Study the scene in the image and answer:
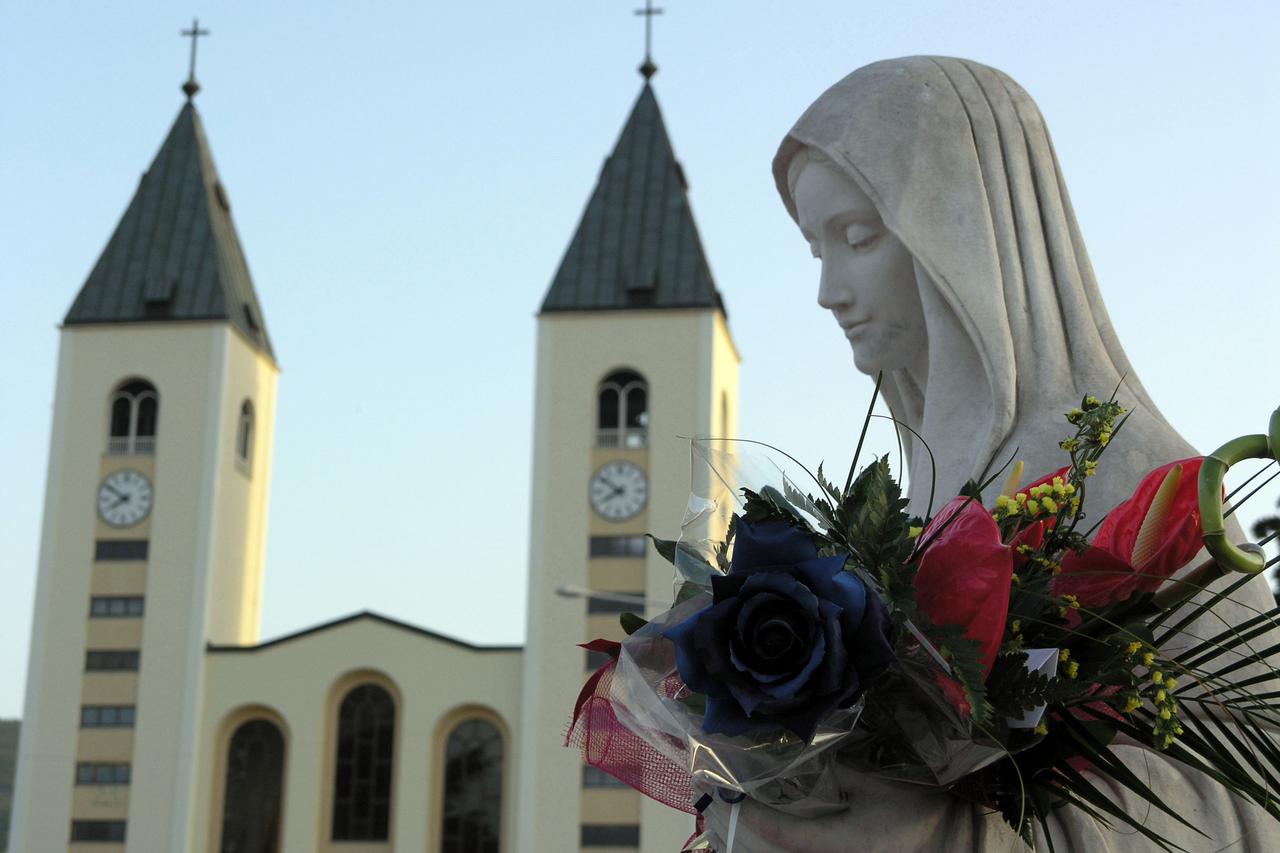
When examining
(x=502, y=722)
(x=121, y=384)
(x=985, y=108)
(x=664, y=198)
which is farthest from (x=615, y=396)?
(x=985, y=108)

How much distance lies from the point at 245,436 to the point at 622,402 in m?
9.07

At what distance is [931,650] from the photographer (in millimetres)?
1406

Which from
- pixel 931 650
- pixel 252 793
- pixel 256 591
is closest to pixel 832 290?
pixel 931 650

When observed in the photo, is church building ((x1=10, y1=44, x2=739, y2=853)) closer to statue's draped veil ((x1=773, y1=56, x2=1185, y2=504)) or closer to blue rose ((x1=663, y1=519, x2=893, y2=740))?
statue's draped veil ((x1=773, y1=56, x2=1185, y2=504))

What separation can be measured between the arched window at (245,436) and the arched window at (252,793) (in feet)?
20.1

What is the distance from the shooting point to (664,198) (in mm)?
45094

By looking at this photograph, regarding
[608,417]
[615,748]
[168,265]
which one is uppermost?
[168,265]

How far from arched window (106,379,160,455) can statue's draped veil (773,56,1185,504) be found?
4354 cm

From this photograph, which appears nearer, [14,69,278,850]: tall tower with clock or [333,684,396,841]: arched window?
[14,69,278,850]: tall tower with clock

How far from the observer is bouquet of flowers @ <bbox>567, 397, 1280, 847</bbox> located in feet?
4.58

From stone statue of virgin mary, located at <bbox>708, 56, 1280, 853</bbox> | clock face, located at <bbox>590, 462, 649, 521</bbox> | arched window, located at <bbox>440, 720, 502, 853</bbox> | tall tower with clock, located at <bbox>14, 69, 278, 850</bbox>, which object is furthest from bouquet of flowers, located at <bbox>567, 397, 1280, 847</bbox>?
tall tower with clock, located at <bbox>14, 69, 278, 850</bbox>

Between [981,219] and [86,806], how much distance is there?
41459mm

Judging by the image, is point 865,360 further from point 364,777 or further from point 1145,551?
point 364,777

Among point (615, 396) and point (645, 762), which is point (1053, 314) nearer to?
point (645, 762)
